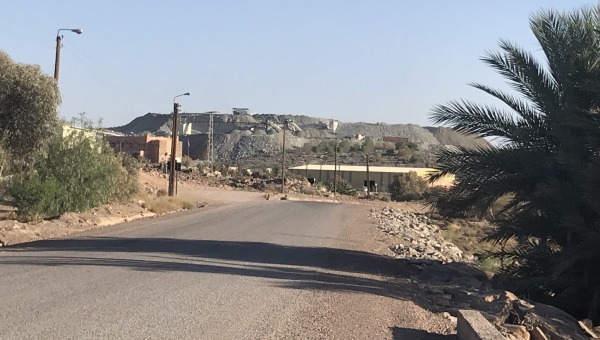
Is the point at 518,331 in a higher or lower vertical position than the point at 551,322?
higher

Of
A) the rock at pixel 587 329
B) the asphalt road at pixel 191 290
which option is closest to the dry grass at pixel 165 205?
the asphalt road at pixel 191 290

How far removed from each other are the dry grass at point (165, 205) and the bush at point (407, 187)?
138ft

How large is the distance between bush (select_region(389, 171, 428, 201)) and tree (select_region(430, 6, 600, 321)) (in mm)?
62502

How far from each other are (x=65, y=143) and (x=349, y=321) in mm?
19046

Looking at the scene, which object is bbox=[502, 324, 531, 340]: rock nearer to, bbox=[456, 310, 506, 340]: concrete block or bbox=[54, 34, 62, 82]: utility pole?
bbox=[456, 310, 506, 340]: concrete block

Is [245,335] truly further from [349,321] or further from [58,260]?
[58,260]

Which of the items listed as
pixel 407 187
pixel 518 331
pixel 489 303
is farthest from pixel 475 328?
pixel 407 187

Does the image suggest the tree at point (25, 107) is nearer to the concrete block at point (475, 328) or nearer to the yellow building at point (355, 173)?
the concrete block at point (475, 328)

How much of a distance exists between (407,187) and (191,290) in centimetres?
7500

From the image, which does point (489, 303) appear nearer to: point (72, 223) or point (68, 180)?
point (72, 223)

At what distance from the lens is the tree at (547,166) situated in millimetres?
14180

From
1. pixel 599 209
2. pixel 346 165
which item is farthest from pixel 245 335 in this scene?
pixel 346 165

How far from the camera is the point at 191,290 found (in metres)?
10.8

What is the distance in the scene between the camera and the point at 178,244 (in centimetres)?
1886
